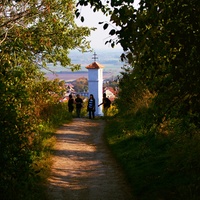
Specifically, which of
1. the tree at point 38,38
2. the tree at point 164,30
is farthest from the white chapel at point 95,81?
the tree at point 164,30

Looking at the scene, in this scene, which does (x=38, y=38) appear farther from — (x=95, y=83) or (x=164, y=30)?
(x=95, y=83)

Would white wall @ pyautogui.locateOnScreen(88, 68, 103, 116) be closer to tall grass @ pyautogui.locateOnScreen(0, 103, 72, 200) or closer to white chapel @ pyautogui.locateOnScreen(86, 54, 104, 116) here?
white chapel @ pyautogui.locateOnScreen(86, 54, 104, 116)

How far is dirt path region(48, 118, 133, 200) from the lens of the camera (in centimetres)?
1009

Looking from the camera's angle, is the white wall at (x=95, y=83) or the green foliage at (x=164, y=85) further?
the white wall at (x=95, y=83)

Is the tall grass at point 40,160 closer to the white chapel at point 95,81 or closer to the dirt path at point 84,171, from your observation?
the dirt path at point 84,171

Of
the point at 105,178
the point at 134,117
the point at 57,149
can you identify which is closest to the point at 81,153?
the point at 57,149

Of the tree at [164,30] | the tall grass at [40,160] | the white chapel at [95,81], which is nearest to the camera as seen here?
the tree at [164,30]

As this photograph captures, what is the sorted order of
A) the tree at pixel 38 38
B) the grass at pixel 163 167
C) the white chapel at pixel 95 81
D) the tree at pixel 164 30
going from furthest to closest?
the white chapel at pixel 95 81, the tree at pixel 38 38, the grass at pixel 163 167, the tree at pixel 164 30

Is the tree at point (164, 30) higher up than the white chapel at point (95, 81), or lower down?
lower down

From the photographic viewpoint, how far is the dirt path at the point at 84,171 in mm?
10086

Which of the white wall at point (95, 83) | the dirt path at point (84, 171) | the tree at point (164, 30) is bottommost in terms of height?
the dirt path at point (84, 171)

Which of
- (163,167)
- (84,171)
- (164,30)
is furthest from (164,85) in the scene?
(84,171)

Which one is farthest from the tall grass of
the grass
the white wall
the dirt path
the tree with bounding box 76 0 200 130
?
the white wall

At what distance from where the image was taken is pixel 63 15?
1933 centimetres
